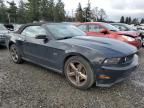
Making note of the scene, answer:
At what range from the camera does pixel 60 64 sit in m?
3.64

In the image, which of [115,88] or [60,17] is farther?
[60,17]

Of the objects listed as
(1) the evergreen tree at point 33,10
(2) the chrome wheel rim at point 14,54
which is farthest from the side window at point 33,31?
(1) the evergreen tree at point 33,10

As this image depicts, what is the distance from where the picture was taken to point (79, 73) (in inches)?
133

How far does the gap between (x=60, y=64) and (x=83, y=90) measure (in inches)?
32.0

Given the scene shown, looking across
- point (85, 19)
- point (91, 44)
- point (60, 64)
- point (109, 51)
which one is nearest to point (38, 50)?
point (60, 64)

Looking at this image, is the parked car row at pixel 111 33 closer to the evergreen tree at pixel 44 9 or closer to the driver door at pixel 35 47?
the driver door at pixel 35 47

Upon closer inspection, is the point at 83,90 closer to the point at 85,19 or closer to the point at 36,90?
the point at 36,90

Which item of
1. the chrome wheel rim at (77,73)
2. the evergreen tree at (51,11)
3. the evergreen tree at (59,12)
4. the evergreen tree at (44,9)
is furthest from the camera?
the evergreen tree at (59,12)

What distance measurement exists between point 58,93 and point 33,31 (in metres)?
2.15

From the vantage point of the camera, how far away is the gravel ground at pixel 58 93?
9.33ft

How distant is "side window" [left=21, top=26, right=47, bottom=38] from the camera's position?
4.14m

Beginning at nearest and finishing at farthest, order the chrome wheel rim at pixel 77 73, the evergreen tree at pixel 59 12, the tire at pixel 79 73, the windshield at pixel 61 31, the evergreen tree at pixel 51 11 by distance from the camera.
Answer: the tire at pixel 79 73
the chrome wheel rim at pixel 77 73
the windshield at pixel 61 31
the evergreen tree at pixel 51 11
the evergreen tree at pixel 59 12

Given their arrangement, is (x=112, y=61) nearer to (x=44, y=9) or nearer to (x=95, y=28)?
(x=95, y=28)

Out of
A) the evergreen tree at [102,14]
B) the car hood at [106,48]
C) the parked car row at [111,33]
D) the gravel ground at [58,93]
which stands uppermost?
the evergreen tree at [102,14]
